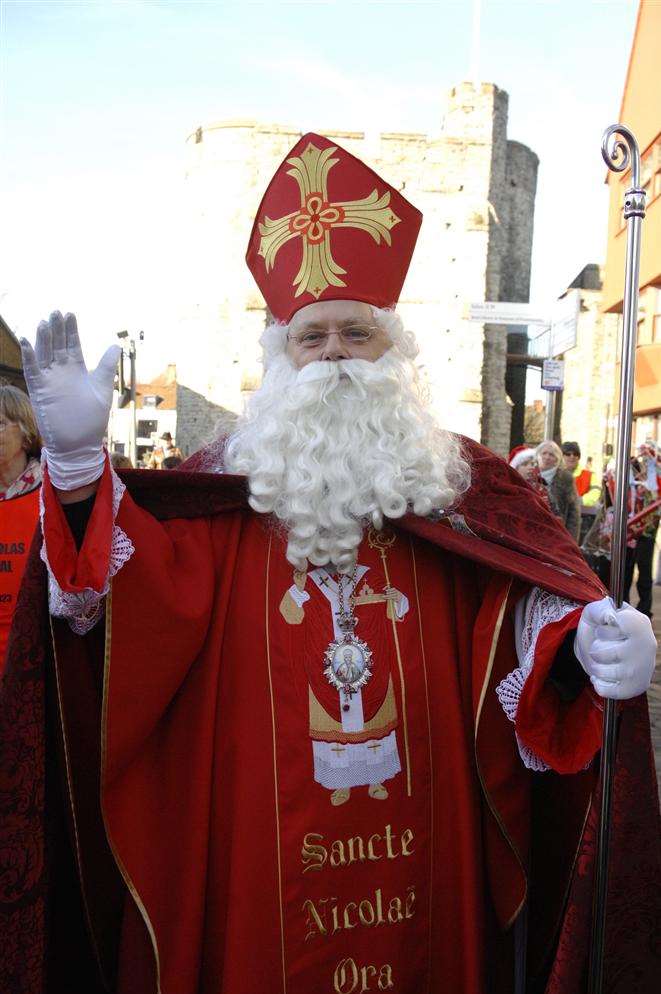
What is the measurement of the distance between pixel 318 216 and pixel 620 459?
1.20m

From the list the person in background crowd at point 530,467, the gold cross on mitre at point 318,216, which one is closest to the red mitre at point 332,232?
the gold cross on mitre at point 318,216

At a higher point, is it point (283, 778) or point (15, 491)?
point (15, 491)

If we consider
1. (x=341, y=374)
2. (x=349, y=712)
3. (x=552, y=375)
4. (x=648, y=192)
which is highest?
(x=648, y=192)

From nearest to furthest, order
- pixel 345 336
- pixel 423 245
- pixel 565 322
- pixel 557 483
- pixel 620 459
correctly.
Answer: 1. pixel 620 459
2. pixel 345 336
3. pixel 557 483
4. pixel 565 322
5. pixel 423 245

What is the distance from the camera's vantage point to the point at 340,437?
2.31 m

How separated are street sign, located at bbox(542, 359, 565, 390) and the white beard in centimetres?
713

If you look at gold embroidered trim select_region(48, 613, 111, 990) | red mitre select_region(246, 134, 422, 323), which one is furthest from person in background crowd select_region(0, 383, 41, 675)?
red mitre select_region(246, 134, 422, 323)

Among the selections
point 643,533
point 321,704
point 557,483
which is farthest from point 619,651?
point 557,483

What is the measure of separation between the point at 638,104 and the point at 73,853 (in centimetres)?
1949

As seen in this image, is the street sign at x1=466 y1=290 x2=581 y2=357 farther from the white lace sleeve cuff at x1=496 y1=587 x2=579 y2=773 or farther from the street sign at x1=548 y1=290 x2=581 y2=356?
the white lace sleeve cuff at x1=496 y1=587 x2=579 y2=773

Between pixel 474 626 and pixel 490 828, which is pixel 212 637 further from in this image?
pixel 490 828

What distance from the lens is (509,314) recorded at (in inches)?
413

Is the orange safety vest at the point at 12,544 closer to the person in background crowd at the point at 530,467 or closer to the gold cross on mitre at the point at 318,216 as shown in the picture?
the gold cross on mitre at the point at 318,216

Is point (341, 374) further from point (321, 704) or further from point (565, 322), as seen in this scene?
point (565, 322)
